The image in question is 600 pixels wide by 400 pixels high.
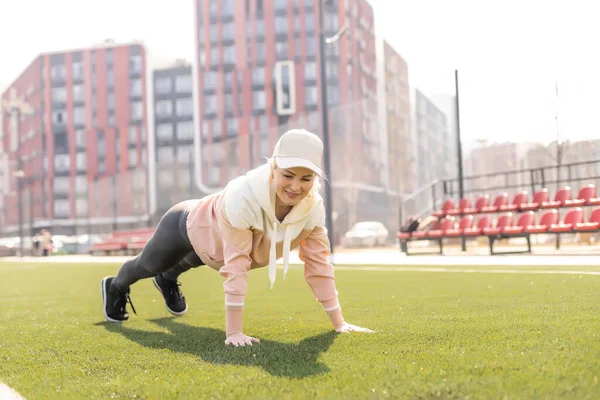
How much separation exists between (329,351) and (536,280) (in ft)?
14.9

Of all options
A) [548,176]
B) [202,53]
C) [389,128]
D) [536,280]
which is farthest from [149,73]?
[536,280]

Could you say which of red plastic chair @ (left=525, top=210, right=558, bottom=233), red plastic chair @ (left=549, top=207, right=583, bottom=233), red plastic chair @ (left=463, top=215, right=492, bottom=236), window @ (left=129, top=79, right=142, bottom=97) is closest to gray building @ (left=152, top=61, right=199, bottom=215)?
window @ (left=129, top=79, right=142, bottom=97)

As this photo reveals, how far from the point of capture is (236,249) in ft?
11.9

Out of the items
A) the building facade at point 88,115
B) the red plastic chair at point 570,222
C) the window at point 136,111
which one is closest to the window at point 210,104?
the building facade at point 88,115

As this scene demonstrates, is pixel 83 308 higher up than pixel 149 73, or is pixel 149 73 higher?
pixel 149 73

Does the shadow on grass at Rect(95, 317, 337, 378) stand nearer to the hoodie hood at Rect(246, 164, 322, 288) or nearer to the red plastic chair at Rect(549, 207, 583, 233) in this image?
the hoodie hood at Rect(246, 164, 322, 288)

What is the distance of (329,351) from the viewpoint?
3.12 m

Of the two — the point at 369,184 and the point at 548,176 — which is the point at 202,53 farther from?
the point at 548,176

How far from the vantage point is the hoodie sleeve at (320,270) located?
12.7 feet

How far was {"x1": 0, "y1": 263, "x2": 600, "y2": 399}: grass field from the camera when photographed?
7.72 ft

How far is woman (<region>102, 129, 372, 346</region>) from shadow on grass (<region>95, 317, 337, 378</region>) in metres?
0.15

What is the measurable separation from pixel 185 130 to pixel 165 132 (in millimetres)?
1979

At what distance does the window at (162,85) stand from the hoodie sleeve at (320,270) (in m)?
72.6

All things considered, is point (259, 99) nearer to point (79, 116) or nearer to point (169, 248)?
point (79, 116)
